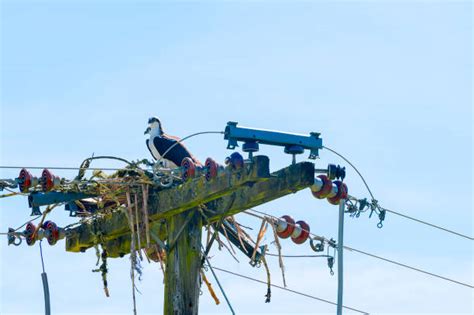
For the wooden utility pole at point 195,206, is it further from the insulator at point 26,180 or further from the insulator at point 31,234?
the insulator at point 26,180

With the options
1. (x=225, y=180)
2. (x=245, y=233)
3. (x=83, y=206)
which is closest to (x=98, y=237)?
(x=83, y=206)

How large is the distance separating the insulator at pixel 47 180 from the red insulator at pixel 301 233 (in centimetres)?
237

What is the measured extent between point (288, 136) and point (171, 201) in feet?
5.12

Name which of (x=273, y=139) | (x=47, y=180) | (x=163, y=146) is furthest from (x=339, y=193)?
(x=163, y=146)

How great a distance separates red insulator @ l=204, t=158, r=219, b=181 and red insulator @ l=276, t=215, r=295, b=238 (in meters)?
1.45

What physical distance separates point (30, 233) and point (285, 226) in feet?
8.77

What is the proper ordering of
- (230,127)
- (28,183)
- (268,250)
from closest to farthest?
(230,127) < (28,183) < (268,250)

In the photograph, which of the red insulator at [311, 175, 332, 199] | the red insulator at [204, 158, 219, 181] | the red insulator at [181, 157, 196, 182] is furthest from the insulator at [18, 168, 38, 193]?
the red insulator at [311, 175, 332, 199]

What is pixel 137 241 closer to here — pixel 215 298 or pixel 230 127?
pixel 215 298

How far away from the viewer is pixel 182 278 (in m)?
14.3

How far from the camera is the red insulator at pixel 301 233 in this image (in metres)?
15.1

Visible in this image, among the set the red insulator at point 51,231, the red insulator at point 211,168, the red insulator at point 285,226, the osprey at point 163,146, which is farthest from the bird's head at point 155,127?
the red insulator at point 211,168

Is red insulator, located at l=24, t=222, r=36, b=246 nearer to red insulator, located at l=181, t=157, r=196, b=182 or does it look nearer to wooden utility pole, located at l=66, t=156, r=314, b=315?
wooden utility pole, located at l=66, t=156, r=314, b=315

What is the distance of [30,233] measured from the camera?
15.9 m
